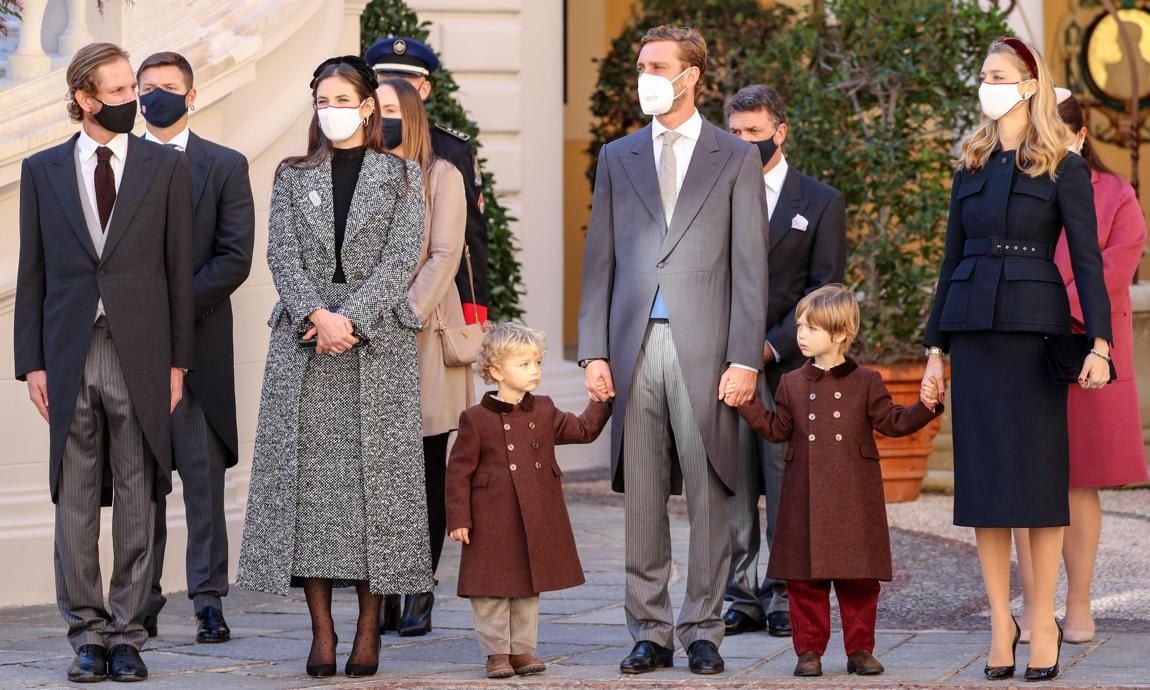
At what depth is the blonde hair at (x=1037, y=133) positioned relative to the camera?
5.90 meters

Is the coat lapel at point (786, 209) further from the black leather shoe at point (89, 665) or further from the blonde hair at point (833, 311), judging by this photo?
the black leather shoe at point (89, 665)

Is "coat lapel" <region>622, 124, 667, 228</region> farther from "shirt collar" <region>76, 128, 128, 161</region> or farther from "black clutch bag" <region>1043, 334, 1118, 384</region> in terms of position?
"shirt collar" <region>76, 128, 128, 161</region>

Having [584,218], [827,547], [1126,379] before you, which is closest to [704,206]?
[827,547]

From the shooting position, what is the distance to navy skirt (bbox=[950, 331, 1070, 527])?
5.89 metres

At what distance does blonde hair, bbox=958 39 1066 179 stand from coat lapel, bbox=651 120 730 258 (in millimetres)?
765

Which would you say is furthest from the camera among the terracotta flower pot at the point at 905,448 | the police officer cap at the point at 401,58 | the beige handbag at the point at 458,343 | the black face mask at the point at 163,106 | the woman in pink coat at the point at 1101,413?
the terracotta flower pot at the point at 905,448

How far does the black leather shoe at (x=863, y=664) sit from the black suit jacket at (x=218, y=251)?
236cm

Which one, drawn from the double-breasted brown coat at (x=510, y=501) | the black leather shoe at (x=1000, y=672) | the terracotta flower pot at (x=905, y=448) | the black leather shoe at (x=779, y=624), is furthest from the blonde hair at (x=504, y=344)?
the terracotta flower pot at (x=905, y=448)

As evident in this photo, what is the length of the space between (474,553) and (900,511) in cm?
453

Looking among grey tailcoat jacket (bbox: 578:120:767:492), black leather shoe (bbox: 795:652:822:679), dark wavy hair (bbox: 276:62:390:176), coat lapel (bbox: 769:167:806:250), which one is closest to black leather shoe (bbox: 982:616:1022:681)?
black leather shoe (bbox: 795:652:822:679)

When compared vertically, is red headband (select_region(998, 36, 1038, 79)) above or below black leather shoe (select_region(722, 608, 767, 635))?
above

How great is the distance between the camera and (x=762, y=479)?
7051mm

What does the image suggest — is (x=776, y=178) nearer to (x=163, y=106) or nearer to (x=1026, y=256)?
(x=1026, y=256)

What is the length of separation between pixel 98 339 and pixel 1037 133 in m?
2.79
